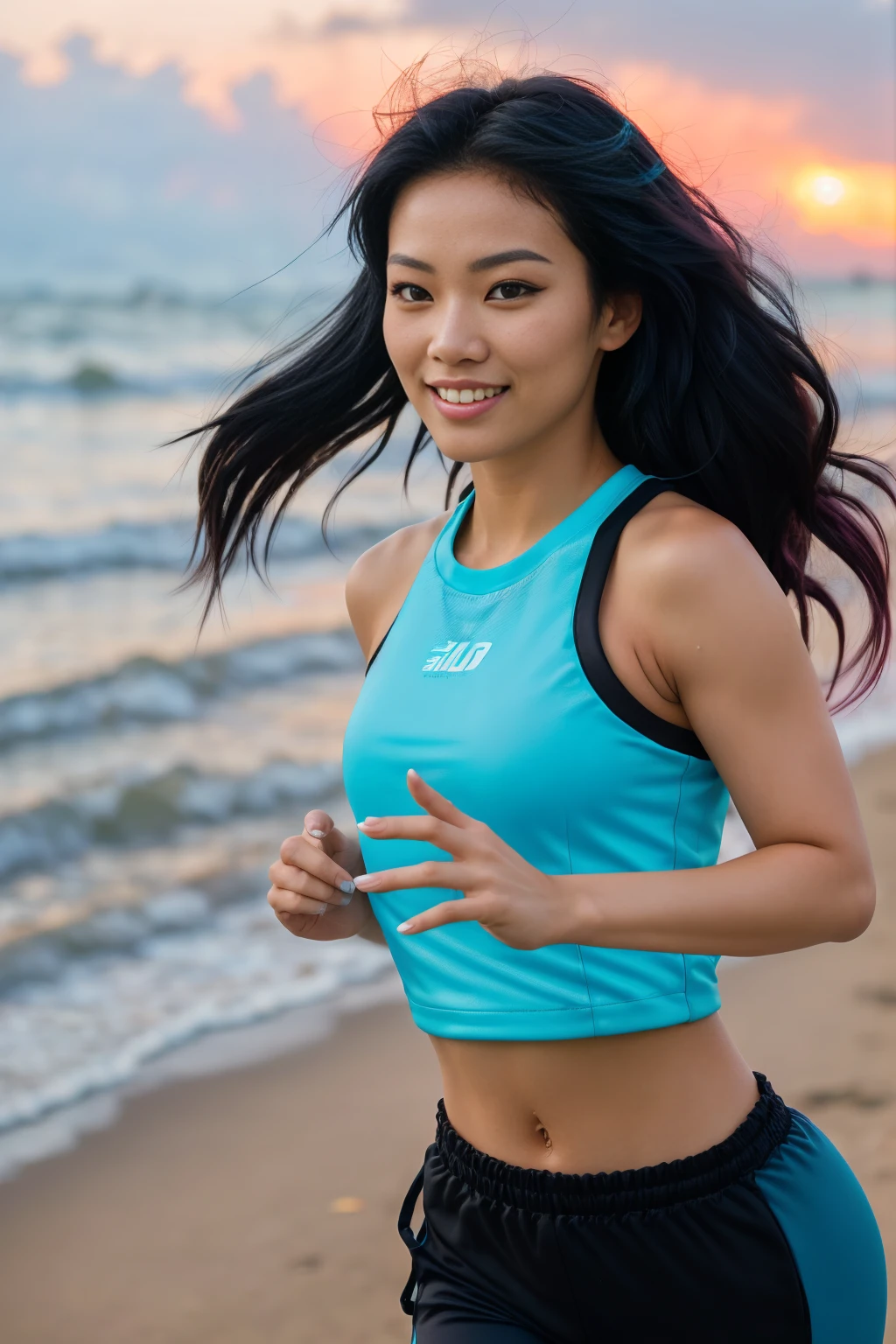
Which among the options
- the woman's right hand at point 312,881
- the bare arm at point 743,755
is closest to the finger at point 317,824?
the woman's right hand at point 312,881

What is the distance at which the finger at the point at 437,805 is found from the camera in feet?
5.12

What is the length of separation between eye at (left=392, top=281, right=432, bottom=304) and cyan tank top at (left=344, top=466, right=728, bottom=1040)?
0.34m

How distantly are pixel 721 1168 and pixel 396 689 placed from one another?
2.42 feet

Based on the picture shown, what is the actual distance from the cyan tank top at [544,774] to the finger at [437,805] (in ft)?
0.81

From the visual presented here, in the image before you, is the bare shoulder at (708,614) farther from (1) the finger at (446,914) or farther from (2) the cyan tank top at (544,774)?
(1) the finger at (446,914)

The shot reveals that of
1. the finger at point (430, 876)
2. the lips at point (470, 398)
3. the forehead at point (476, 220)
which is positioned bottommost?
the finger at point (430, 876)

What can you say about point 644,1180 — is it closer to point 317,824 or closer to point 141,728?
point 317,824

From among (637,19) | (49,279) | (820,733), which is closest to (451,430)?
(820,733)

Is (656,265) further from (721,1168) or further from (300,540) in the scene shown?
(300,540)

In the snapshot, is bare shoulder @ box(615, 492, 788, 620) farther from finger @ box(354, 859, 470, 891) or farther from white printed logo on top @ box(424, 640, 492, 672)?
finger @ box(354, 859, 470, 891)

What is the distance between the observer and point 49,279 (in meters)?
17.4

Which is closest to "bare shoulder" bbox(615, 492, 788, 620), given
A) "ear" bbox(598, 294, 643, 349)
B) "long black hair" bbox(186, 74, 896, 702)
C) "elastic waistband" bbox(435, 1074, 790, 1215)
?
"long black hair" bbox(186, 74, 896, 702)

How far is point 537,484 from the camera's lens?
6.73ft

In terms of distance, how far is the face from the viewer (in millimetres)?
1892
